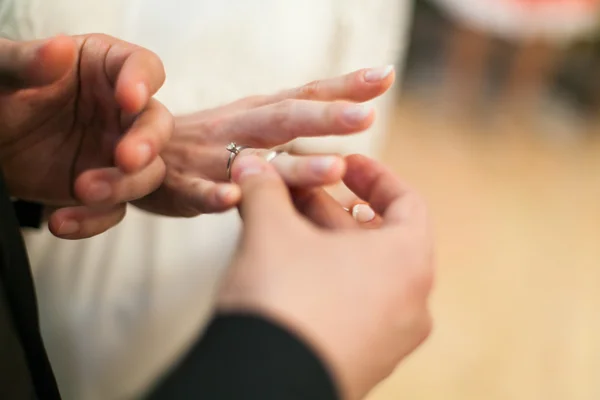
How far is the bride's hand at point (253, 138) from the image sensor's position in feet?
1.80

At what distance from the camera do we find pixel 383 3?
4.54ft

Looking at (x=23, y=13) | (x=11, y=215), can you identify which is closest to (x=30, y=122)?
(x=11, y=215)

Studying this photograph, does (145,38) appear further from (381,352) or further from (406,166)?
(406,166)

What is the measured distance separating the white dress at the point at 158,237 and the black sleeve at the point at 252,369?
0.43 m

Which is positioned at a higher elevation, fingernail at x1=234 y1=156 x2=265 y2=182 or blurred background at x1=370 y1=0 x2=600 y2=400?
fingernail at x1=234 y1=156 x2=265 y2=182

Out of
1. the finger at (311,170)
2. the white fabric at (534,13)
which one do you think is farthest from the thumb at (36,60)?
the white fabric at (534,13)

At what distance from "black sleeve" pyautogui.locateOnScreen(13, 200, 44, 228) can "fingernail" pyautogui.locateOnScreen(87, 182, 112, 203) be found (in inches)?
6.6

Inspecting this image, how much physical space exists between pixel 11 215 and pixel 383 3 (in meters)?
1.06

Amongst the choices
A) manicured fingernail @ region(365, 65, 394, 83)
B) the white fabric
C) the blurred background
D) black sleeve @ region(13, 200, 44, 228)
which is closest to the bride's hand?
manicured fingernail @ region(365, 65, 394, 83)

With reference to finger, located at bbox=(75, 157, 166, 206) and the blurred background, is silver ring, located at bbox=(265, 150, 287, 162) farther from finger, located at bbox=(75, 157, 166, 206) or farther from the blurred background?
the blurred background

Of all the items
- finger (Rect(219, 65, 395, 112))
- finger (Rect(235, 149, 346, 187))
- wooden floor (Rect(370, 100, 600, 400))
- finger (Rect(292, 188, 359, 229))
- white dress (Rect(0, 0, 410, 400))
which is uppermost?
finger (Rect(219, 65, 395, 112))

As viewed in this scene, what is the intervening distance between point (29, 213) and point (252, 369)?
45 cm

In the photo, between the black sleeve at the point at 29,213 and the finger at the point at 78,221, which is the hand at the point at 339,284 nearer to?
the finger at the point at 78,221

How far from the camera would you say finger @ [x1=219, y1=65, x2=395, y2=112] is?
63 cm
